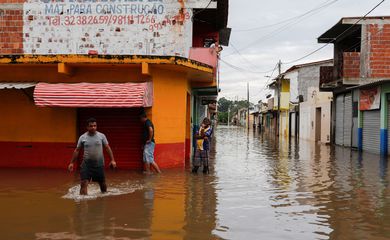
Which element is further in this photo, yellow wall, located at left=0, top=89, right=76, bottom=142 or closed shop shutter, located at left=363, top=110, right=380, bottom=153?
closed shop shutter, located at left=363, top=110, right=380, bottom=153

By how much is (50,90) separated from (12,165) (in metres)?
2.83

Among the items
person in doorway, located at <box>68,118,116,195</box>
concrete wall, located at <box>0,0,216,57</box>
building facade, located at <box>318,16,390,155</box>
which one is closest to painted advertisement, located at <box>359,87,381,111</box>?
building facade, located at <box>318,16,390,155</box>

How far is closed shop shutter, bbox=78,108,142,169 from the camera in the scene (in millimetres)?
13367

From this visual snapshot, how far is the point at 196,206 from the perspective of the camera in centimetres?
797

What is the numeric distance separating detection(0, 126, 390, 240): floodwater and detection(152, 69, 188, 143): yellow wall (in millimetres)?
1220

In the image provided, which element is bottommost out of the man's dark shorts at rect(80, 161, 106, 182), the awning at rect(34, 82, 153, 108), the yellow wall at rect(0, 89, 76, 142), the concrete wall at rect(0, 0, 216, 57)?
the man's dark shorts at rect(80, 161, 106, 182)

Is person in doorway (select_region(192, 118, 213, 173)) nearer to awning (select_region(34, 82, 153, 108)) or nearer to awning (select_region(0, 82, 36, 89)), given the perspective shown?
awning (select_region(34, 82, 153, 108))

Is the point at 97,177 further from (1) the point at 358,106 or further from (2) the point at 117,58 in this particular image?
(1) the point at 358,106

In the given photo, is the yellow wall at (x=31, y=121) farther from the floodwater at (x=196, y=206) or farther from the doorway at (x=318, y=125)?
the doorway at (x=318, y=125)

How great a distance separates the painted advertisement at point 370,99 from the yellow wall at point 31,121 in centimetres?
1469

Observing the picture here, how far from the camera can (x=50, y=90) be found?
12.2 m

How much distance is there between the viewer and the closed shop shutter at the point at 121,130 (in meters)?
13.4

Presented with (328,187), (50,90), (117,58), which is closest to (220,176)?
(328,187)

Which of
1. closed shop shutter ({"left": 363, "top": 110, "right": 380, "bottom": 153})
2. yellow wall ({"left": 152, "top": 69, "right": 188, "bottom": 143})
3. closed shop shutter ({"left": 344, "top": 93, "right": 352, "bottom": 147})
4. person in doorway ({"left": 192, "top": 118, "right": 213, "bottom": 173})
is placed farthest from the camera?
closed shop shutter ({"left": 344, "top": 93, "right": 352, "bottom": 147})
